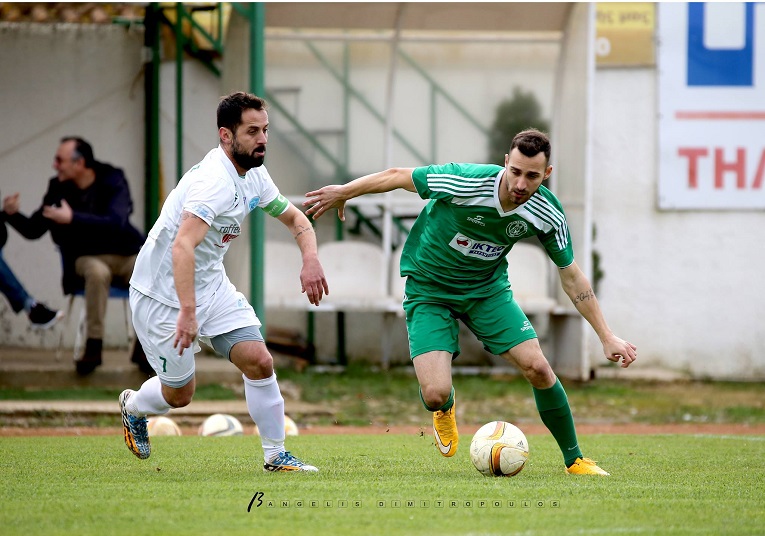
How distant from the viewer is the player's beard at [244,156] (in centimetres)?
645

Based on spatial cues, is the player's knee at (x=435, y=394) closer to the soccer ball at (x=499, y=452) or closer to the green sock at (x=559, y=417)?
the soccer ball at (x=499, y=452)

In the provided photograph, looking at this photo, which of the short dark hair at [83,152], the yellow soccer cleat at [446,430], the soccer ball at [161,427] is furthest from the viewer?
the short dark hair at [83,152]

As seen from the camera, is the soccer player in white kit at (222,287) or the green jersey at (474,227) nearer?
the soccer player in white kit at (222,287)

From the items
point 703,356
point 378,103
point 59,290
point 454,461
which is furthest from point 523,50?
point 454,461

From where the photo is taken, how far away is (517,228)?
267 inches

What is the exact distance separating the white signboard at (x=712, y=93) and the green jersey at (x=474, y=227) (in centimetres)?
894

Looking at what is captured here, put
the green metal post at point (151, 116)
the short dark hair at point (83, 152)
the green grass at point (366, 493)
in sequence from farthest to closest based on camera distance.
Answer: the green metal post at point (151, 116)
the short dark hair at point (83, 152)
the green grass at point (366, 493)

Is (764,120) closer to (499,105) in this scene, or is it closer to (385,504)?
(499,105)

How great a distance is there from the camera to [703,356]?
15.6 metres

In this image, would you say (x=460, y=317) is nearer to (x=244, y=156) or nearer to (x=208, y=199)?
(x=244, y=156)

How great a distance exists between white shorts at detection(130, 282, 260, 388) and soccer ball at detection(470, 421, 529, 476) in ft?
4.78

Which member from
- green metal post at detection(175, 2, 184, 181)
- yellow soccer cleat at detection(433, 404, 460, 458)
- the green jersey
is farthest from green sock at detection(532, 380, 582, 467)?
green metal post at detection(175, 2, 184, 181)

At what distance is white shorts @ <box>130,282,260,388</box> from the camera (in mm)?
6590

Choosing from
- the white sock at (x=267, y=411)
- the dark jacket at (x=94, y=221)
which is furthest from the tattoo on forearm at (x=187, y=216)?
the dark jacket at (x=94, y=221)
